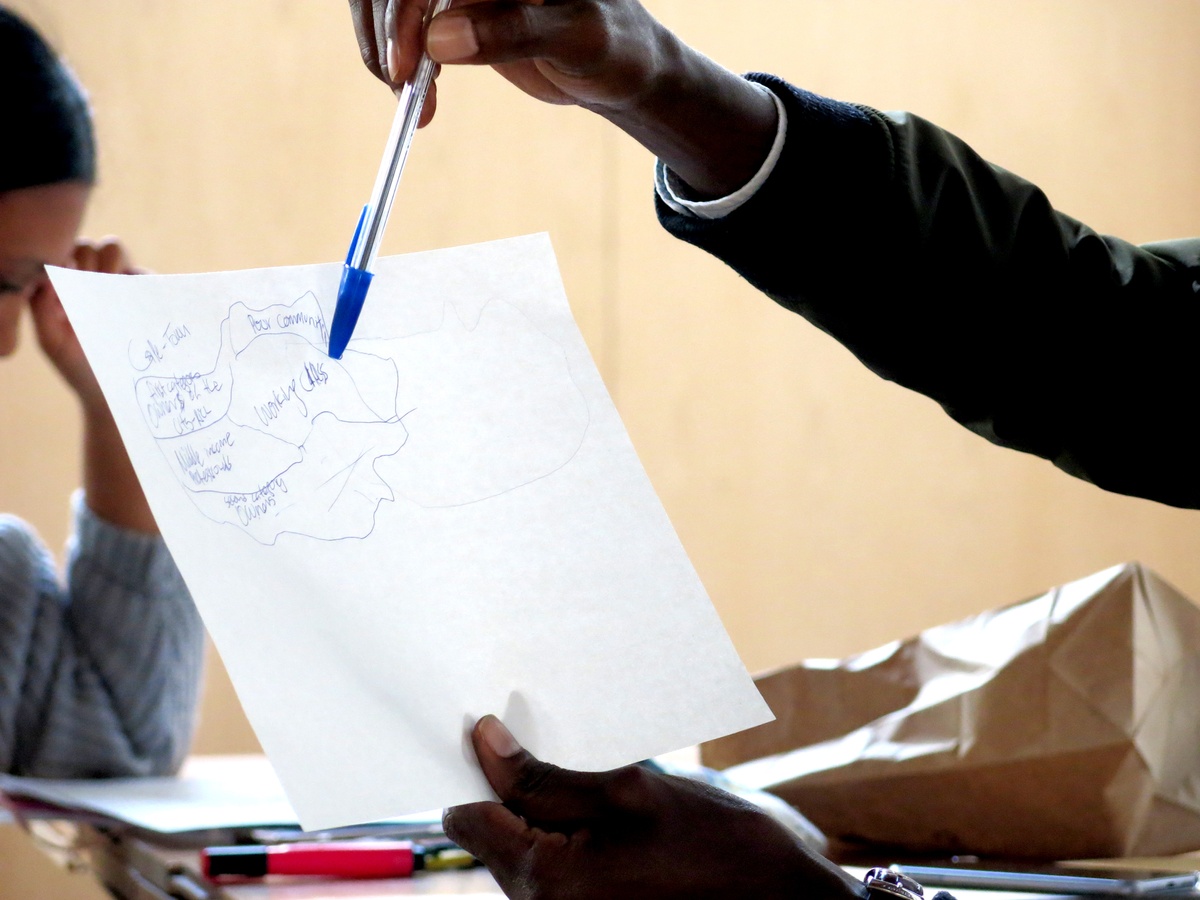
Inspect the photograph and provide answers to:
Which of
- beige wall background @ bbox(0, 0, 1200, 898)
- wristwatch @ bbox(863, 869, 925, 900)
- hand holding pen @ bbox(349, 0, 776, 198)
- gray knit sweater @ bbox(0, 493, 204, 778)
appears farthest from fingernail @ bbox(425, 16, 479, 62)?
beige wall background @ bbox(0, 0, 1200, 898)

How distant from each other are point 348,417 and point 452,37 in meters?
0.15

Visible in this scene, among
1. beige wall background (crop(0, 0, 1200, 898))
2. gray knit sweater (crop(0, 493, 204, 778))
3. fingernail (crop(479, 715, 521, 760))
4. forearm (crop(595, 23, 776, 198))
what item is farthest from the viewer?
beige wall background (crop(0, 0, 1200, 898))

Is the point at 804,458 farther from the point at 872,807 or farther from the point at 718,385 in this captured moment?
the point at 872,807

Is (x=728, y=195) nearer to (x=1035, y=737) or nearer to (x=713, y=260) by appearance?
(x=1035, y=737)

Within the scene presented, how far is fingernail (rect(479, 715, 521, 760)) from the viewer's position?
412 mm

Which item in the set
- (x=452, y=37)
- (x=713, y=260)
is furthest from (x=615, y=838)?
(x=713, y=260)

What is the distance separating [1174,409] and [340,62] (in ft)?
4.98

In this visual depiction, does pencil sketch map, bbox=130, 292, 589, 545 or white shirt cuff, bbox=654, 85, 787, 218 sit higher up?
white shirt cuff, bbox=654, 85, 787, 218

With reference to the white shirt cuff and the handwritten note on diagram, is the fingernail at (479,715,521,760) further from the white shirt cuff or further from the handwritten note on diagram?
the white shirt cuff

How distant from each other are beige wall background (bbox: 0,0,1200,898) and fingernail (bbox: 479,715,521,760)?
4.93 feet

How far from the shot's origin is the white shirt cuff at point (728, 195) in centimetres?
56

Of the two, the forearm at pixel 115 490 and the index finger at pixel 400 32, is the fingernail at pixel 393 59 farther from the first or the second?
the forearm at pixel 115 490

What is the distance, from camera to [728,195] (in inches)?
22.6

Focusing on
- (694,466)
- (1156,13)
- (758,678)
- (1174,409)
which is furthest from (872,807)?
(1156,13)
